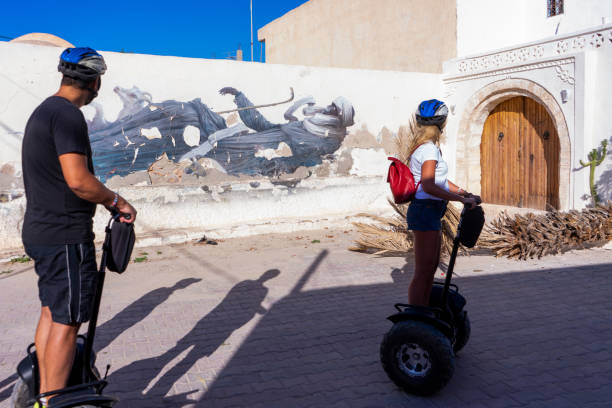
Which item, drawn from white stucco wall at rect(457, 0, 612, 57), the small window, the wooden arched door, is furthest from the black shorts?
the small window

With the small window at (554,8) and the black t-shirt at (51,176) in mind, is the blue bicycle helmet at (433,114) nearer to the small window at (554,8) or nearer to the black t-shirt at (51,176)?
the black t-shirt at (51,176)

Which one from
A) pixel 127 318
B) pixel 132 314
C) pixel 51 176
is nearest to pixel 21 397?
pixel 51 176

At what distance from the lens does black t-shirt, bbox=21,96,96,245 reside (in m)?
2.54

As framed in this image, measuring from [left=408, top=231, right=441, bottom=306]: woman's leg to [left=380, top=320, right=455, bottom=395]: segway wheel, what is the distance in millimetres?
304

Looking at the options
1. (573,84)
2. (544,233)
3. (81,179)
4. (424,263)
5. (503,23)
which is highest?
(503,23)

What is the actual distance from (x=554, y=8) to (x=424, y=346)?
43.1 ft

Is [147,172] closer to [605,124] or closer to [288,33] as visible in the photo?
[605,124]

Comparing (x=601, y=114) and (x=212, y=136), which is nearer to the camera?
(x=601, y=114)

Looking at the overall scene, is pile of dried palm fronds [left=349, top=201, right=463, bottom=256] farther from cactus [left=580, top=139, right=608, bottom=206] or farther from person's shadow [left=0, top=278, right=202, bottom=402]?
cactus [left=580, top=139, right=608, bottom=206]

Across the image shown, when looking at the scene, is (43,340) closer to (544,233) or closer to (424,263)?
(424,263)

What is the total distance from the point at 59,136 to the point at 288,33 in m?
22.4

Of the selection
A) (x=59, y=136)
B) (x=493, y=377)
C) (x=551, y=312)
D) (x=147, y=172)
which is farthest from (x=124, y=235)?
(x=147, y=172)

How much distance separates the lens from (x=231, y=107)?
32.9ft

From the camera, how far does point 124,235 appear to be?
2.68m
